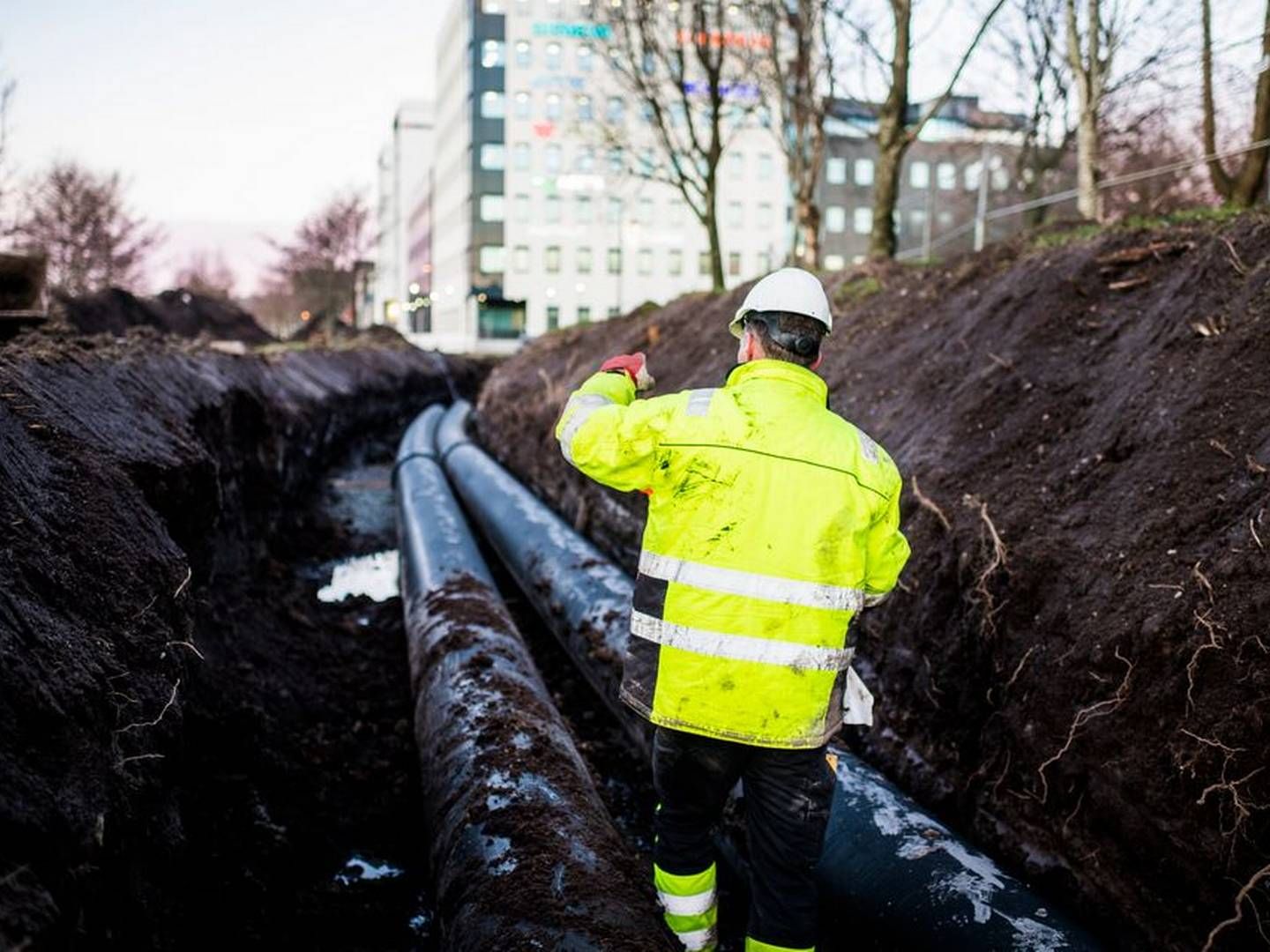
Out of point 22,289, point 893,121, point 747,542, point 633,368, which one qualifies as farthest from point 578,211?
point 747,542

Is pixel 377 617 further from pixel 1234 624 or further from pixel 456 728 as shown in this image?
pixel 1234 624

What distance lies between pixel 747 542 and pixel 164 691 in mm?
1817

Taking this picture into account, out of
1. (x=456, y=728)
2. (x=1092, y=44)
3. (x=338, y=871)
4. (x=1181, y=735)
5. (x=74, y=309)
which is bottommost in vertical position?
(x=338, y=871)

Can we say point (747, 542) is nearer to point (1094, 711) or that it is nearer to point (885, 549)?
point (885, 549)

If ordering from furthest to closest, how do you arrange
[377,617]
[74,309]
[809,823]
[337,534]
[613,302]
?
[613,302] → [74,309] → [337,534] → [377,617] → [809,823]

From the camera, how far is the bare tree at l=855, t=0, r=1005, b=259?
877cm

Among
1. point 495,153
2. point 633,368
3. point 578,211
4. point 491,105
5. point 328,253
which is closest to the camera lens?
point 633,368

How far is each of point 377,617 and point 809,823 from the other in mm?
4837

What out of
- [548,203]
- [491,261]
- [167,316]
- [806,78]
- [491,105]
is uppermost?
[491,105]

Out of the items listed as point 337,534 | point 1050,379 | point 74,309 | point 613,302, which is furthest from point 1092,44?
point 613,302

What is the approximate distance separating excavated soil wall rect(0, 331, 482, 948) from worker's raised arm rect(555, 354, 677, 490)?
1.41m

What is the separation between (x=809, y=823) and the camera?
265 centimetres

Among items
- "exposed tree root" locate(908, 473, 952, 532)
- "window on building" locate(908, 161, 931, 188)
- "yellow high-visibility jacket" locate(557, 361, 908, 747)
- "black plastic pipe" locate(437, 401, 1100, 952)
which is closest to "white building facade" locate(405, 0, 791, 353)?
"window on building" locate(908, 161, 931, 188)

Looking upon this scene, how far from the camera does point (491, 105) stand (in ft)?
165
